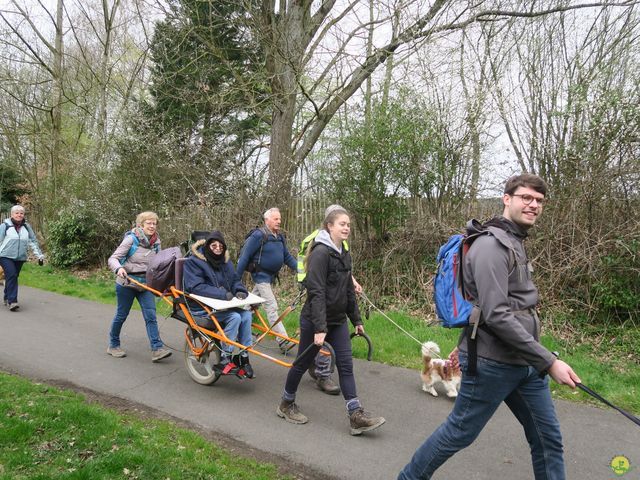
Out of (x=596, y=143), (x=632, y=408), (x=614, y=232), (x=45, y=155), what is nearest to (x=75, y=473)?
(x=632, y=408)

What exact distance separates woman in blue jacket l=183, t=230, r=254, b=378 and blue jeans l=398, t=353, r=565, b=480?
2.74m

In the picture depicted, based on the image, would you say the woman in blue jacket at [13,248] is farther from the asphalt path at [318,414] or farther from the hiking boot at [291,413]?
the hiking boot at [291,413]

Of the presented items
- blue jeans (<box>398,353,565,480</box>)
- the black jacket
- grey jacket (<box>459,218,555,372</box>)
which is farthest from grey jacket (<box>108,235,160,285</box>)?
grey jacket (<box>459,218,555,372</box>)

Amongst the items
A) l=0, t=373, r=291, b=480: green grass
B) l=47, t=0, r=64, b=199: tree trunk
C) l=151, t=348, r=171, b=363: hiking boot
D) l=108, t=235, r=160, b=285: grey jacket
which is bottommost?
l=151, t=348, r=171, b=363: hiking boot

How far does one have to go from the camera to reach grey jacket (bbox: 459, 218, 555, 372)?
259 cm

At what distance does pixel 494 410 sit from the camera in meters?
2.91

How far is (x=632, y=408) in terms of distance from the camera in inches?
194

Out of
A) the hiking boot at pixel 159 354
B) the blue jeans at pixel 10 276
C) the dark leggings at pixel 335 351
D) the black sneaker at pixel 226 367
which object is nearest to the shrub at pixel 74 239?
the blue jeans at pixel 10 276

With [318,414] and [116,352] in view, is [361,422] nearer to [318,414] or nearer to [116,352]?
[318,414]

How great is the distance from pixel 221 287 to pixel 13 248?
5.86 metres

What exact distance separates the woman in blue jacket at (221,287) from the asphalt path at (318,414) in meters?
0.40

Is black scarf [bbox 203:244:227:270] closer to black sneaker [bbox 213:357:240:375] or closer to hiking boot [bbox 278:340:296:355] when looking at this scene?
black sneaker [bbox 213:357:240:375]

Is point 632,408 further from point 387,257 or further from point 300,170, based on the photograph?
point 300,170

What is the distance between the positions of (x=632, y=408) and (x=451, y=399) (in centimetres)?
181
